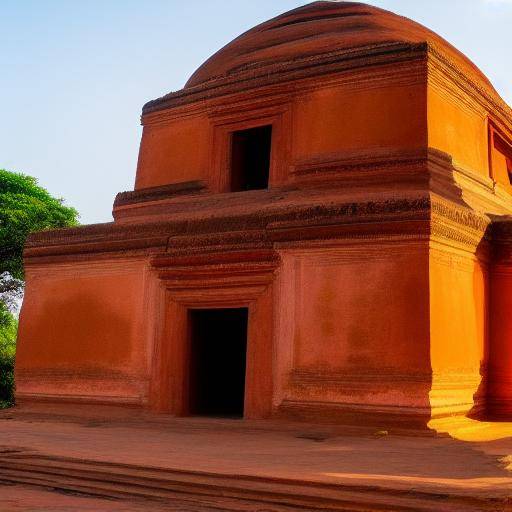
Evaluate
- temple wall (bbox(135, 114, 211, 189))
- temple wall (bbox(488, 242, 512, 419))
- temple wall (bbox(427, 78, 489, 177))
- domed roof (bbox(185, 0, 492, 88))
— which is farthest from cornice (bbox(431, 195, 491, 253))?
temple wall (bbox(135, 114, 211, 189))

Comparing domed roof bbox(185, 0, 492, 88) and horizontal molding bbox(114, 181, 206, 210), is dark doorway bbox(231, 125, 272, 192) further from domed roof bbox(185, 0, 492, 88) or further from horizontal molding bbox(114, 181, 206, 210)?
domed roof bbox(185, 0, 492, 88)

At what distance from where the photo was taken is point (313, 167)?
31.3 feet

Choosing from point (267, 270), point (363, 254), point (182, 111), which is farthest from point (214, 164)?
point (363, 254)

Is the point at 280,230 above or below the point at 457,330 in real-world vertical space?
above

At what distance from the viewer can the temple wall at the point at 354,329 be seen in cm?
752

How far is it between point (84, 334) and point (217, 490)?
5613 millimetres

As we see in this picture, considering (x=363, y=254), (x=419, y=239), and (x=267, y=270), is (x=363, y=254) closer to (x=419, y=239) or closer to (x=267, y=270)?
(x=419, y=239)

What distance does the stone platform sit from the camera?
427 cm

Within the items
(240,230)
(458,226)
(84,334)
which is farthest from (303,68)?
(84,334)

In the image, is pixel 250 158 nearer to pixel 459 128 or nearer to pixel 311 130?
pixel 311 130

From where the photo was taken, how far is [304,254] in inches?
327

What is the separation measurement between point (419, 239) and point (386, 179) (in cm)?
151

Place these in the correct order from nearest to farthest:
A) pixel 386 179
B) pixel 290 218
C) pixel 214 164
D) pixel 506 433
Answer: pixel 506 433 → pixel 290 218 → pixel 386 179 → pixel 214 164

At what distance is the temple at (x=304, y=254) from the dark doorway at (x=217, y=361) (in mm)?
44
